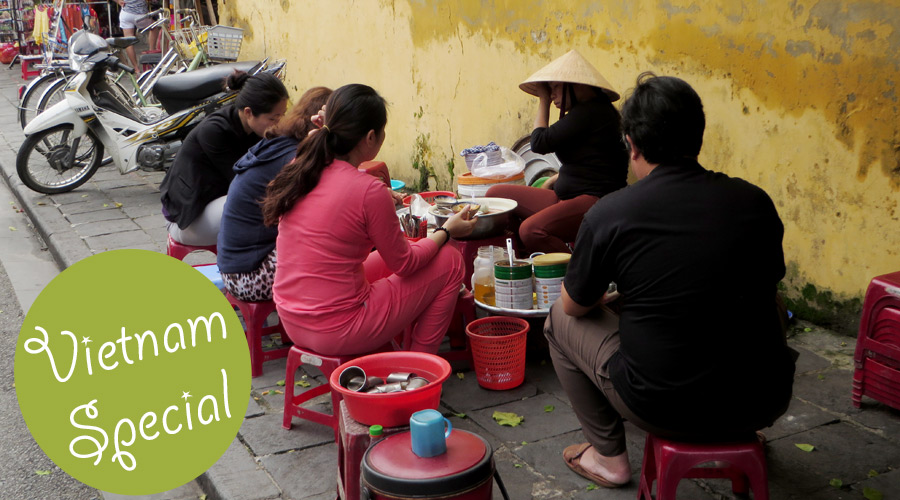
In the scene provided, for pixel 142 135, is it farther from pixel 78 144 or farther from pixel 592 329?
pixel 592 329

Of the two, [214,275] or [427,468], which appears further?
[214,275]

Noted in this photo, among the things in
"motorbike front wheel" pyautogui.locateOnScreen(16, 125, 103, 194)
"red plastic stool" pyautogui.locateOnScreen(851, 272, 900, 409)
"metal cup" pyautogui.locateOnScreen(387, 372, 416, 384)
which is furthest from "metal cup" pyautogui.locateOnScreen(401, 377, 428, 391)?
"motorbike front wheel" pyautogui.locateOnScreen(16, 125, 103, 194)

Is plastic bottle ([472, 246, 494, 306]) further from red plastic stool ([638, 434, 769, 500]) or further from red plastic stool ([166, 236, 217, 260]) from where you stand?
red plastic stool ([166, 236, 217, 260])

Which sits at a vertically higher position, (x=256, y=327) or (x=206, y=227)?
(x=206, y=227)

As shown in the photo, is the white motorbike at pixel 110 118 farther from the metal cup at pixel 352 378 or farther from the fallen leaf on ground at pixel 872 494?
the fallen leaf on ground at pixel 872 494

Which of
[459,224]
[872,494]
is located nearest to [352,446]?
[459,224]

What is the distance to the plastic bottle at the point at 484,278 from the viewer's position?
401 centimetres

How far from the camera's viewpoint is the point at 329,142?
333 centimetres

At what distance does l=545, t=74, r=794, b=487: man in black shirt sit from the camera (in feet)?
7.95

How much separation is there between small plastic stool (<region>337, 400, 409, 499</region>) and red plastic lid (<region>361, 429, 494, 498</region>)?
0.63ft

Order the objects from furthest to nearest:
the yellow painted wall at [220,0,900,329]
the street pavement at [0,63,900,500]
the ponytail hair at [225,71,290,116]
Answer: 1. the ponytail hair at [225,71,290,116]
2. the yellow painted wall at [220,0,900,329]
3. the street pavement at [0,63,900,500]

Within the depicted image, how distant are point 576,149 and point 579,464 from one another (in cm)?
190

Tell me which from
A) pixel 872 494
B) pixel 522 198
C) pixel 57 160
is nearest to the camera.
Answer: pixel 872 494

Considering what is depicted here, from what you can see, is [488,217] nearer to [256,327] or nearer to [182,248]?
[256,327]
